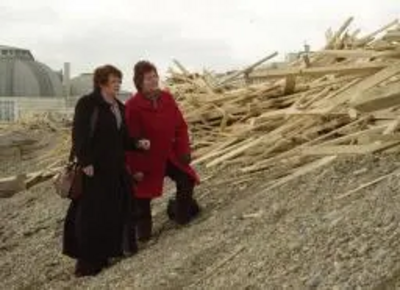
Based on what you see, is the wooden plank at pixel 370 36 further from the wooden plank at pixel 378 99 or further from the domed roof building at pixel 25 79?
the domed roof building at pixel 25 79

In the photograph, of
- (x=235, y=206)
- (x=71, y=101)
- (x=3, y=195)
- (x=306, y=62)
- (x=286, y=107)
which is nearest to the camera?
(x=235, y=206)

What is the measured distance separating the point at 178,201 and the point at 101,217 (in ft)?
2.90

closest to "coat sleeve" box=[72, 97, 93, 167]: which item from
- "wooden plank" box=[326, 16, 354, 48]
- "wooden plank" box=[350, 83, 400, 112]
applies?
"wooden plank" box=[350, 83, 400, 112]

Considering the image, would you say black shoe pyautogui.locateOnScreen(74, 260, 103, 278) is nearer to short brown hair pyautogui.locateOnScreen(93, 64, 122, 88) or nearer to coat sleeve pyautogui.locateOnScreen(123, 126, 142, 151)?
coat sleeve pyautogui.locateOnScreen(123, 126, 142, 151)

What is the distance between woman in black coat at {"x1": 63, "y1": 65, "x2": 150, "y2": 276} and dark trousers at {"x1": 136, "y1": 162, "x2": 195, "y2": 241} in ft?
1.11

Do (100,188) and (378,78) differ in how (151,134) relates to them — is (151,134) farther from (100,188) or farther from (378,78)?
(378,78)

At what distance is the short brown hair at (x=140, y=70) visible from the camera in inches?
299

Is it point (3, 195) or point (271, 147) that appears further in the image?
point (3, 195)

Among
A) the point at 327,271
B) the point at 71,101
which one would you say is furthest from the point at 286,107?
the point at 71,101

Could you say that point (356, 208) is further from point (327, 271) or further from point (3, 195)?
point (3, 195)

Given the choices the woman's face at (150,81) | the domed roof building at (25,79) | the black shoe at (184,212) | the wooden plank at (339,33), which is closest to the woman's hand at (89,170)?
the woman's face at (150,81)

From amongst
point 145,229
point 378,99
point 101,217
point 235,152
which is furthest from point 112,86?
point 235,152

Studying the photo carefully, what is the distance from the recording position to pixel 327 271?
200 inches

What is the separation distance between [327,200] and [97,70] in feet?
6.81
